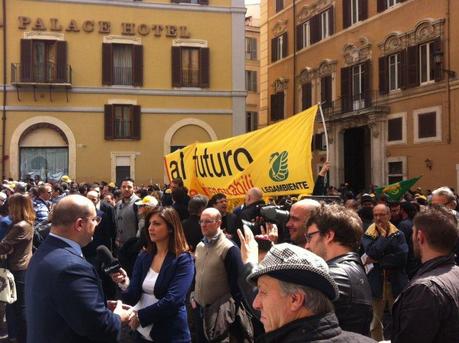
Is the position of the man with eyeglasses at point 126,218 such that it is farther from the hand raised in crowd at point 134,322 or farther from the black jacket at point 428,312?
the black jacket at point 428,312

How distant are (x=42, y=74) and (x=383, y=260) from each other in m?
21.2

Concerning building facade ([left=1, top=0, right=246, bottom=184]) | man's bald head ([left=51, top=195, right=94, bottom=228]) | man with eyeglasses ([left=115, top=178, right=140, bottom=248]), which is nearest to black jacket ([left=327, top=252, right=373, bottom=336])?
man's bald head ([left=51, top=195, right=94, bottom=228])

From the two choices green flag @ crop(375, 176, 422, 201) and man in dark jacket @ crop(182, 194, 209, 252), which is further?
green flag @ crop(375, 176, 422, 201)

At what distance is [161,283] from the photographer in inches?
170

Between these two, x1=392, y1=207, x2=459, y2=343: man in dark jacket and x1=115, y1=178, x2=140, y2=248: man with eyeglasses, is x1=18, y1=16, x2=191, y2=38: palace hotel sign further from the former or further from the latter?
x1=392, y1=207, x2=459, y2=343: man in dark jacket

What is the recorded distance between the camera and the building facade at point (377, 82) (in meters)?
21.8

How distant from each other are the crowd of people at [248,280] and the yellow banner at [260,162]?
147cm

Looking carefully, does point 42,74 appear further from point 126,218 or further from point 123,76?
point 126,218

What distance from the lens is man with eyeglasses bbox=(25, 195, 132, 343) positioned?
3.15 meters

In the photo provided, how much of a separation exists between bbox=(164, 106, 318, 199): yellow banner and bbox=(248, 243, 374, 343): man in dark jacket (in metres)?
5.10

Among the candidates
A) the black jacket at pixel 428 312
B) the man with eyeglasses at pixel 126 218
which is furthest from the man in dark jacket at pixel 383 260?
the man with eyeglasses at pixel 126 218

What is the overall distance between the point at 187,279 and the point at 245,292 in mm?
805

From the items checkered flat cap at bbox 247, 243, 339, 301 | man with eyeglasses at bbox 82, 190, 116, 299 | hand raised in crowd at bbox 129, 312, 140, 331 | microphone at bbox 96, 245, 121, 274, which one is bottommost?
hand raised in crowd at bbox 129, 312, 140, 331

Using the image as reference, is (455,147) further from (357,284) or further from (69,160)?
(357,284)
